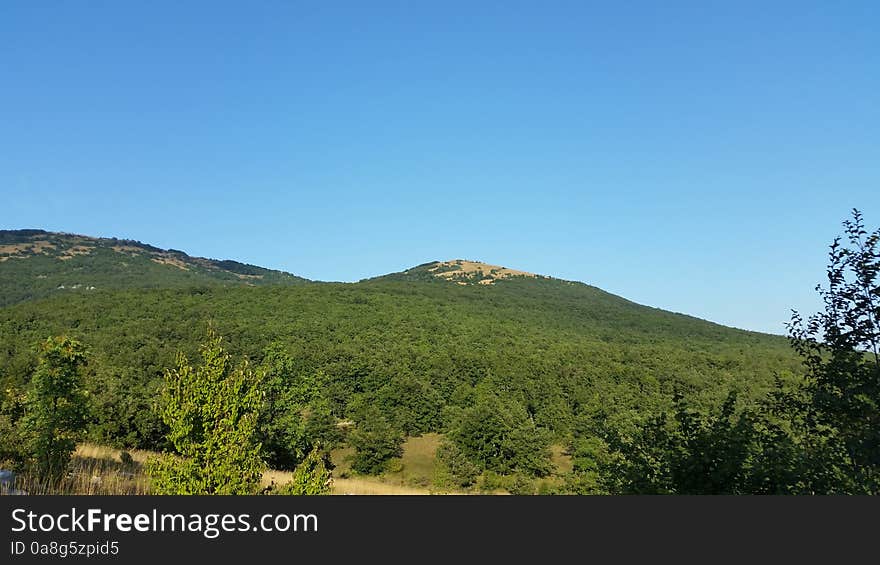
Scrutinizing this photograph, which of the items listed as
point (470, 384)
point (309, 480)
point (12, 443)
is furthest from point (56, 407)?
point (470, 384)

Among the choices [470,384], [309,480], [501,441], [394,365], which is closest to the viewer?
[309,480]

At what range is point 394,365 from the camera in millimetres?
94000

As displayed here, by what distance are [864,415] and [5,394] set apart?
28.1m

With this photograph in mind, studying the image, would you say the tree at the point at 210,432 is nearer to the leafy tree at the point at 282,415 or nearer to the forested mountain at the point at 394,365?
the forested mountain at the point at 394,365

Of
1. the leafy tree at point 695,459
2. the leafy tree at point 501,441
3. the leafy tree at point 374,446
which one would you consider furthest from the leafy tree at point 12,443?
the leafy tree at point 501,441

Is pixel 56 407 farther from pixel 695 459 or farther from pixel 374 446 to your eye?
pixel 374 446

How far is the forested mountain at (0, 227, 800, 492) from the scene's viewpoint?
51344mm

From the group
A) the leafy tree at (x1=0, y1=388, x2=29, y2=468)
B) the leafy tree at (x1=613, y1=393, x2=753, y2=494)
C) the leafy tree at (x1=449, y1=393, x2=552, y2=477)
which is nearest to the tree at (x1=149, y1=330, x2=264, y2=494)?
the leafy tree at (x1=613, y1=393, x2=753, y2=494)

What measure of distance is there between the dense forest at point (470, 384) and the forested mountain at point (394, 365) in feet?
1.26

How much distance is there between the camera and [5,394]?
21.9 meters

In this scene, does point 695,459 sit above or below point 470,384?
above

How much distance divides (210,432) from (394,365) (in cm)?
8508

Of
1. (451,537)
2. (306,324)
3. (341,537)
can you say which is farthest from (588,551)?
(306,324)

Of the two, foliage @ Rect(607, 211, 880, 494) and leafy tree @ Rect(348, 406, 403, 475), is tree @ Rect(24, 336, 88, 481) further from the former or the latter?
leafy tree @ Rect(348, 406, 403, 475)
